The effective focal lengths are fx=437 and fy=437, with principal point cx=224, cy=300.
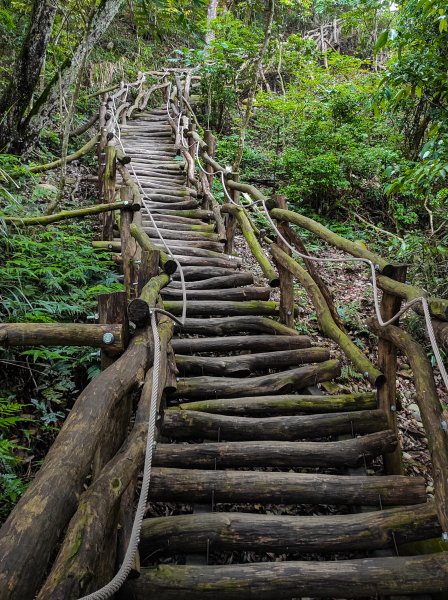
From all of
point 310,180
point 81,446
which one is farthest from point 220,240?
point 81,446

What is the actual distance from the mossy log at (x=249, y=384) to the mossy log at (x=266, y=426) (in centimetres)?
39

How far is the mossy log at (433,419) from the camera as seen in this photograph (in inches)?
84.0

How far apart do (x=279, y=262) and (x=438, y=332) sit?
2557 millimetres

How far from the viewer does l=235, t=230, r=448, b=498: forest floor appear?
3986 mm

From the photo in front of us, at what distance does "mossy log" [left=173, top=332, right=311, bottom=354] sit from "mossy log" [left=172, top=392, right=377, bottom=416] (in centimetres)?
82

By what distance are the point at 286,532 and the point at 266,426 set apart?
2.78 ft

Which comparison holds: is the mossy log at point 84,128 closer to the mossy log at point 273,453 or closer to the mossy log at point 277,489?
the mossy log at point 273,453

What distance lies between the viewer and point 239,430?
10.4 ft

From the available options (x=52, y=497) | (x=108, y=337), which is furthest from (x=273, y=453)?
(x=52, y=497)

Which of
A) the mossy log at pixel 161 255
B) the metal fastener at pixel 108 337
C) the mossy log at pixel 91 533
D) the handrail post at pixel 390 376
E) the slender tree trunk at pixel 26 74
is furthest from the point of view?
the slender tree trunk at pixel 26 74

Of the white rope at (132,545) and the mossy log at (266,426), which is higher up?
the white rope at (132,545)

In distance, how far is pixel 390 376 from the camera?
3189 millimetres

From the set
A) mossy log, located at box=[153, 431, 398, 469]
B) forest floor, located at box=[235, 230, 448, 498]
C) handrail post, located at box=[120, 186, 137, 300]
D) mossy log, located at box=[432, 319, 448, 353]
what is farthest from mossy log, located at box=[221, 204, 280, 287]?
mossy log, located at box=[432, 319, 448, 353]

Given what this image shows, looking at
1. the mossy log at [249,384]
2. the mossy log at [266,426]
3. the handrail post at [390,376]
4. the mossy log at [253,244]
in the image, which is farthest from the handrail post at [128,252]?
the handrail post at [390,376]
